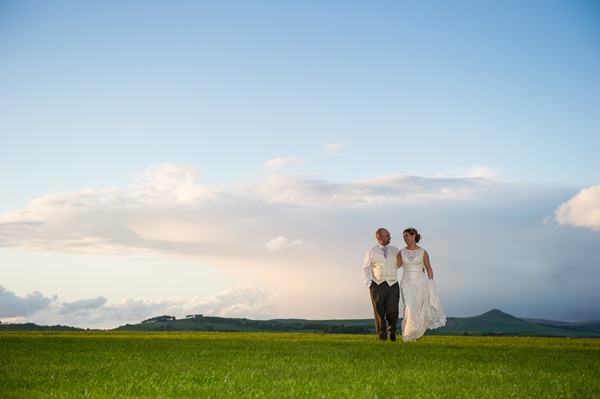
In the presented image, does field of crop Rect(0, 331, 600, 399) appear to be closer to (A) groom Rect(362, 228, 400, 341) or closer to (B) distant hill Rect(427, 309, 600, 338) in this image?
(A) groom Rect(362, 228, 400, 341)

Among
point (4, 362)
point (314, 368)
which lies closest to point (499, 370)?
point (314, 368)

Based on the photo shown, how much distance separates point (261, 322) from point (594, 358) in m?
73.2

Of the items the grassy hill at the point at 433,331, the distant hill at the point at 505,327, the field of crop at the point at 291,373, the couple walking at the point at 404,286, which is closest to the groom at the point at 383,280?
the couple walking at the point at 404,286

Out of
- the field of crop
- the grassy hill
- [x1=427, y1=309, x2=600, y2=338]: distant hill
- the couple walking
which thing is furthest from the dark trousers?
[x1=427, y1=309, x2=600, y2=338]: distant hill

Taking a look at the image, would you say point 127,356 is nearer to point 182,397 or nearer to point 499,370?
point 182,397

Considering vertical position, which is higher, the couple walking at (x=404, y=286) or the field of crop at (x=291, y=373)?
Result: the couple walking at (x=404, y=286)

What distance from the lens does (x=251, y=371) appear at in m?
12.6

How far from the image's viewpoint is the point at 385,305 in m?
24.9

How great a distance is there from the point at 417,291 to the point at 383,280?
4.49ft

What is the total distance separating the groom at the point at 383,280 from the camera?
2475 cm

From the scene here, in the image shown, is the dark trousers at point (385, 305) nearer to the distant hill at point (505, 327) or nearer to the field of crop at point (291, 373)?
the field of crop at point (291, 373)

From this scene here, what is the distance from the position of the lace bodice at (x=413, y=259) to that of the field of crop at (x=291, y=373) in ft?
19.9

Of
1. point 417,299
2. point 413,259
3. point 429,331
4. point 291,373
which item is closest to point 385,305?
point 417,299

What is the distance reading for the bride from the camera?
24.4 m
